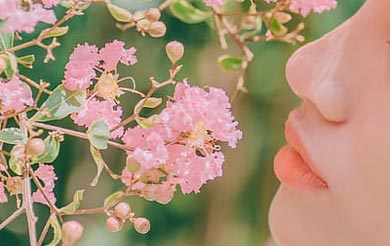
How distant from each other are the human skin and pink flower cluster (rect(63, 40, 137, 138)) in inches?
9.0

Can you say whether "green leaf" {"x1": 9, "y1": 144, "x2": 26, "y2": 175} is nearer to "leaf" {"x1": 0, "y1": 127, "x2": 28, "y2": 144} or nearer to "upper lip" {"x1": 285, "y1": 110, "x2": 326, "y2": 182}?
"leaf" {"x1": 0, "y1": 127, "x2": 28, "y2": 144}

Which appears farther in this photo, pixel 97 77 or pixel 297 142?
pixel 297 142

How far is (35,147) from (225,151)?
0.45 meters

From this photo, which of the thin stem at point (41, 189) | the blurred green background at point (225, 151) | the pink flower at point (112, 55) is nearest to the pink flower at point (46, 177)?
the thin stem at point (41, 189)

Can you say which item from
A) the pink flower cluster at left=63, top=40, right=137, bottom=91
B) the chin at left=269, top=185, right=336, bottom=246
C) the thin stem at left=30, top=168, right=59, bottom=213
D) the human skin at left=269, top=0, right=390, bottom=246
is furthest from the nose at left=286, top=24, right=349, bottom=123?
the thin stem at left=30, top=168, right=59, bottom=213

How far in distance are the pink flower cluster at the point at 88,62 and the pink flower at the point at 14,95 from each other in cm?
4

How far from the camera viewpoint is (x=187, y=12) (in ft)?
3.02

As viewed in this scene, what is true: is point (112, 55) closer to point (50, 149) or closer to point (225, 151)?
point (50, 149)

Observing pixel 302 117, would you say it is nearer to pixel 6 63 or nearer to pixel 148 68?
pixel 148 68

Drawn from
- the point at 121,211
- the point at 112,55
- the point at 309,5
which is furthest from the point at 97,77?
the point at 309,5

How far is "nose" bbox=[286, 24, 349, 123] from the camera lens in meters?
0.83

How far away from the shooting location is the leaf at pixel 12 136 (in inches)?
27.7

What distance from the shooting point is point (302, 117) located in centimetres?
88

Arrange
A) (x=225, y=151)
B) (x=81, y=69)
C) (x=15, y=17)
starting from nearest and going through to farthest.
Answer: (x=15, y=17) → (x=81, y=69) → (x=225, y=151)
